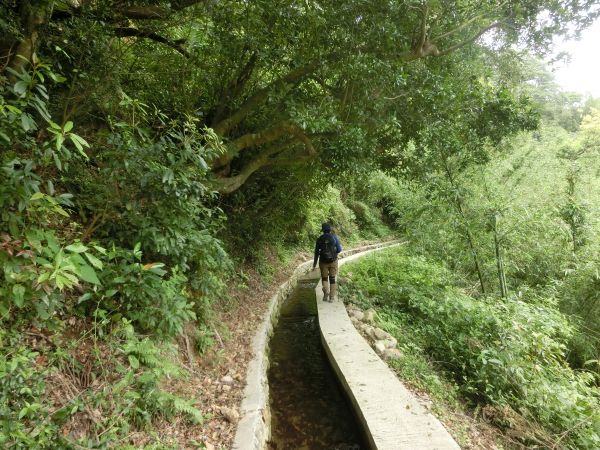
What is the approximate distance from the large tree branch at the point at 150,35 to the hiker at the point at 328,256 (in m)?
4.85

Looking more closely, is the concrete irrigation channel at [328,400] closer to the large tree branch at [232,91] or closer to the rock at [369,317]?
the rock at [369,317]

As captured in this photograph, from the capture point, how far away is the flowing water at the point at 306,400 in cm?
415

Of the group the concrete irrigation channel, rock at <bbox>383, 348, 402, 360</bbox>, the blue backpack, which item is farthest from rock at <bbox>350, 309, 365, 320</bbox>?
rock at <bbox>383, 348, 402, 360</bbox>

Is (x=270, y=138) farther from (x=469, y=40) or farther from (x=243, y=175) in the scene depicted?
(x=469, y=40)

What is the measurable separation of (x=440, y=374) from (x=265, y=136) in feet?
16.9

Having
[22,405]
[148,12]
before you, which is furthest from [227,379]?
[148,12]

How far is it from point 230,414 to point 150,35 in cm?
545

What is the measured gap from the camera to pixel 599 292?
25.0ft

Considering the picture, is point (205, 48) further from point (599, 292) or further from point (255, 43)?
point (599, 292)

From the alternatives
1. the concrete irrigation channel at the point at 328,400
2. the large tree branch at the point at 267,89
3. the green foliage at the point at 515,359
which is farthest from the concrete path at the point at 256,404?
the large tree branch at the point at 267,89

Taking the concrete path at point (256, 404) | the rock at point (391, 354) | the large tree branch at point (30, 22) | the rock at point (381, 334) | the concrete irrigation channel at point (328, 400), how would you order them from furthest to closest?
the rock at point (381, 334) → the rock at point (391, 354) → the concrete irrigation channel at point (328, 400) → the concrete path at point (256, 404) → the large tree branch at point (30, 22)

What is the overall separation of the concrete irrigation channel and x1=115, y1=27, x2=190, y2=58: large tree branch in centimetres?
505

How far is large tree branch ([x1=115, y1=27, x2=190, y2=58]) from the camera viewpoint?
14.7 ft

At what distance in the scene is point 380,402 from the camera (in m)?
4.19
